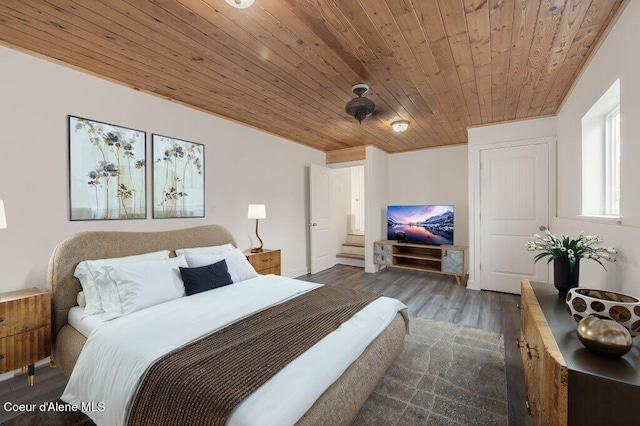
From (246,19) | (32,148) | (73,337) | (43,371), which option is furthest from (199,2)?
(43,371)

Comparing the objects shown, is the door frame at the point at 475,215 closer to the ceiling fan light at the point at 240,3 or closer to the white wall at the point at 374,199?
the white wall at the point at 374,199

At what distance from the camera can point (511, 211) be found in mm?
3947

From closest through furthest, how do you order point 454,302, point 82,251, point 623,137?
point 623,137, point 82,251, point 454,302

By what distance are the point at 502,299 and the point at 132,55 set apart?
4939 millimetres

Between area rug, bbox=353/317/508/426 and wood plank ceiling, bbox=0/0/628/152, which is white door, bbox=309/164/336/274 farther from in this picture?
area rug, bbox=353/317/508/426

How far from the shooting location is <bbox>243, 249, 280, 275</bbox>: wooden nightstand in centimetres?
355

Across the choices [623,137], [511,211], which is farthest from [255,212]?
[511,211]

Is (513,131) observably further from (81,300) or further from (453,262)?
(81,300)

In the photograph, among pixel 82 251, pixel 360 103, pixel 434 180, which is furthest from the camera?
pixel 434 180

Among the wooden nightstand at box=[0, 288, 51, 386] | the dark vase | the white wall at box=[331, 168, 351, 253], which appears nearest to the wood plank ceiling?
the dark vase

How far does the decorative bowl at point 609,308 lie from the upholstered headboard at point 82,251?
3193mm

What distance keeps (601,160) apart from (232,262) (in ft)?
11.9

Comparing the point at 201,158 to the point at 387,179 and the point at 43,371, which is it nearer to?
the point at 43,371

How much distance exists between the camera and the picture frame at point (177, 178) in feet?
9.73
